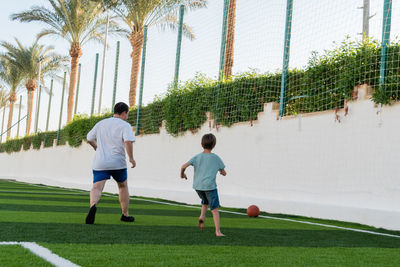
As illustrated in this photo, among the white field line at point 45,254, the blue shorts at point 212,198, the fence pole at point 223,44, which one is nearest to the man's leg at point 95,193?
the blue shorts at point 212,198

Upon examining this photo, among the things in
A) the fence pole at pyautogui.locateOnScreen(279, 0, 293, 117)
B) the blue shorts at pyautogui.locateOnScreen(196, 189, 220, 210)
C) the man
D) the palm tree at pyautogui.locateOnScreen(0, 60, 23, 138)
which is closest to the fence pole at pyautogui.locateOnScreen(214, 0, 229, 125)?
the fence pole at pyautogui.locateOnScreen(279, 0, 293, 117)

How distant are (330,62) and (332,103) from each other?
90cm

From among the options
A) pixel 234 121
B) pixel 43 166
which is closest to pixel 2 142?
pixel 43 166

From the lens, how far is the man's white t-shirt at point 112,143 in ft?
23.3

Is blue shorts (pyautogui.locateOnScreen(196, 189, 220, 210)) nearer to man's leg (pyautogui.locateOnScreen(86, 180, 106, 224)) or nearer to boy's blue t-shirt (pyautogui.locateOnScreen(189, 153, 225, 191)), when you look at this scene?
boy's blue t-shirt (pyautogui.locateOnScreen(189, 153, 225, 191))

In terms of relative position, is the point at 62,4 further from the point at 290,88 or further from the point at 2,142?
the point at 290,88

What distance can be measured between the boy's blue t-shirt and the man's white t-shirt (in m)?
1.31

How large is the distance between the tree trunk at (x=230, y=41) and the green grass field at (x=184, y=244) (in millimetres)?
6723

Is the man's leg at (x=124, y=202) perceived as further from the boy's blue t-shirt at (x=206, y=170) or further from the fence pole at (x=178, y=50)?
the fence pole at (x=178, y=50)

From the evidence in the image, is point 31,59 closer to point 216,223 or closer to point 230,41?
point 230,41

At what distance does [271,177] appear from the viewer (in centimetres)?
1123

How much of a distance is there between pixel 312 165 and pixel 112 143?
4.50 m

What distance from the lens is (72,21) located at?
32375mm

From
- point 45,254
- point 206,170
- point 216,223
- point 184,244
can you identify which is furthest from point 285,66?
point 45,254
